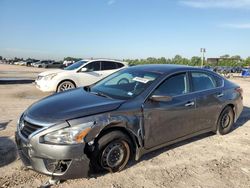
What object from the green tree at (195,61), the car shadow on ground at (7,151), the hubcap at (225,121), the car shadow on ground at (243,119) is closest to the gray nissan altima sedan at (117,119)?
the hubcap at (225,121)

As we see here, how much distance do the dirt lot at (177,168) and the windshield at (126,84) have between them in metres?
1.12

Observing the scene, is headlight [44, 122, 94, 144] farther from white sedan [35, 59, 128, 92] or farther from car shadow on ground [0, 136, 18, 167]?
white sedan [35, 59, 128, 92]

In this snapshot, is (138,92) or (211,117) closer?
(138,92)

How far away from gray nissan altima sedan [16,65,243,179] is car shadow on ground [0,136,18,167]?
0.65 m

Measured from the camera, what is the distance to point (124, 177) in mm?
3939

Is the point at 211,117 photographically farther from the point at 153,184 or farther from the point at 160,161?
the point at 153,184

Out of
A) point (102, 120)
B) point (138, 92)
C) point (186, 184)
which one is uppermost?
point (138, 92)

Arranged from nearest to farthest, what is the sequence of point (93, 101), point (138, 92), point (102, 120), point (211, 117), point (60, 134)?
point (60, 134) < point (102, 120) < point (93, 101) < point (138, 92) < point (211, 117)

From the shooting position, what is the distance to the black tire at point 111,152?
12.4 feet

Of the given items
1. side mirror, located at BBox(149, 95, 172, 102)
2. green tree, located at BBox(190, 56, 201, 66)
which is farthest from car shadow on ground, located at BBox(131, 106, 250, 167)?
green tree, located at BBox(190, 56, 201, 66)

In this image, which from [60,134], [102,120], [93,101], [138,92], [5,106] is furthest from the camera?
[5,106]

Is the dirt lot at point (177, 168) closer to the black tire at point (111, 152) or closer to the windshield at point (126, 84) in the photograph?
the black tire at point (111, 152)

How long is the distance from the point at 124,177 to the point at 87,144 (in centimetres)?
76

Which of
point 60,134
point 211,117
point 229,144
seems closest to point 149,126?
point 60,134
